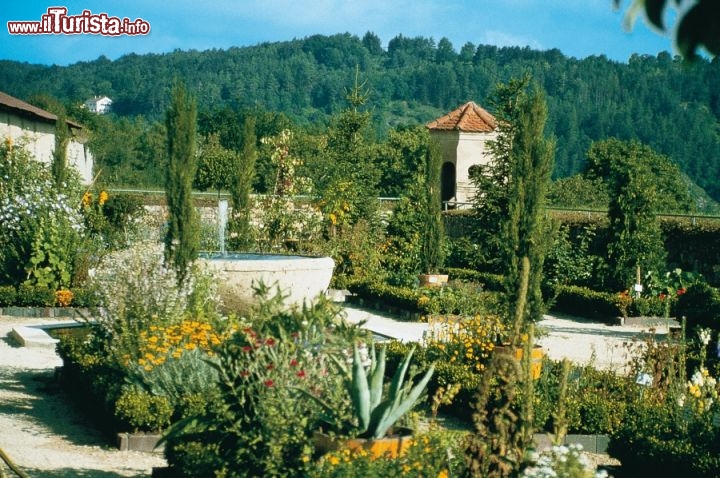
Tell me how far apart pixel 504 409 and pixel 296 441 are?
49.0 inches

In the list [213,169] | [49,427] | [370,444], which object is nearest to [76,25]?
[49,427]

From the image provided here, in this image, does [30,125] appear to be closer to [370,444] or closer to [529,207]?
[529,207]

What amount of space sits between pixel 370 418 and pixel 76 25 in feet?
59.4

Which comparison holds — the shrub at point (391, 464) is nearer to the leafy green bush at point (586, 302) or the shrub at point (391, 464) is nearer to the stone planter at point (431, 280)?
the leafy green bush at point (586, 302)

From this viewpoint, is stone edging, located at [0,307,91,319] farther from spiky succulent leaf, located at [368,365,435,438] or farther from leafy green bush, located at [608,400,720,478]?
spiky succulent leaf, located at [368,365,435,438]

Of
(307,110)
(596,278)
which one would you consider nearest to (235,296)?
(596,278)

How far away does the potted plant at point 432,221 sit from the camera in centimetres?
1931

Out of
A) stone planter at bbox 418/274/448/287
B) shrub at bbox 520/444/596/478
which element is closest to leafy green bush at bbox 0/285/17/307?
stone planter at bbox 418/274/448/287

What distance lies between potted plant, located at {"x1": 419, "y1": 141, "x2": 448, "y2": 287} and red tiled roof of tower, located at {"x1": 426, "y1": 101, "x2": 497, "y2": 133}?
16.4 m

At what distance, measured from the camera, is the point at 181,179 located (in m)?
10.7

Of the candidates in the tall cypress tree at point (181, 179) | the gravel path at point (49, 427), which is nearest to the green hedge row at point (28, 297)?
the gravel path at point (49, 427)

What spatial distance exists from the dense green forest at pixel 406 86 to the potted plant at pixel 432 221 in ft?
172

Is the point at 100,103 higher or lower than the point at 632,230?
higher

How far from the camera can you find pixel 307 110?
12500 centimetres
